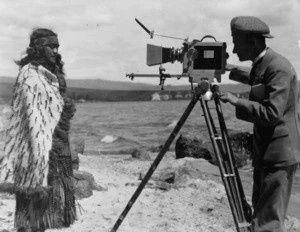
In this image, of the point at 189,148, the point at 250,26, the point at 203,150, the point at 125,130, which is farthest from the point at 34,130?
the point at 125,130

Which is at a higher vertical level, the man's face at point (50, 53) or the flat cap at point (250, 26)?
the flat cap at point (250, 26)

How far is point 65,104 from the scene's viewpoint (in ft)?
14.3

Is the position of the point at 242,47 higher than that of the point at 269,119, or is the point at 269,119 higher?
the point at 242,47

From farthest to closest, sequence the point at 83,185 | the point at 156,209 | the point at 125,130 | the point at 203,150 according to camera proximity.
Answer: the point at 125,130 → the point at 203,150 → the point at 83,185 → the point at 156,209

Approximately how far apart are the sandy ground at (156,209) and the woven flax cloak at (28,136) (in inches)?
27.7

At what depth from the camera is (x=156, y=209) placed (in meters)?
5.31

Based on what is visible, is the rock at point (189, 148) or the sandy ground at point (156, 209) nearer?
the sandy ground at point (156, 209)

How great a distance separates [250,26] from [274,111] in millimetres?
582

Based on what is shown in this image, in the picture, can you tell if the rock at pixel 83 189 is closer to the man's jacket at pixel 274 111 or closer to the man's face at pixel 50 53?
the man's face at pixel 50 53

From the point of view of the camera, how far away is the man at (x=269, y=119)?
296 centimetres

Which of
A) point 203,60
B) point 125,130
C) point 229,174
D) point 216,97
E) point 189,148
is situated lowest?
point 125,130

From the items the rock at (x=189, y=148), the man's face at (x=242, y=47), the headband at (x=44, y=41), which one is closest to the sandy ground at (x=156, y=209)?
the headband at (x=44, y=41)

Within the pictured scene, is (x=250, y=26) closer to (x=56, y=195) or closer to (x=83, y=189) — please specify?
(x=56, y=195)

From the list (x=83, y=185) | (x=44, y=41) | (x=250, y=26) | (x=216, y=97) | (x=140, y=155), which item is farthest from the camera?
(x=140, y=155)
